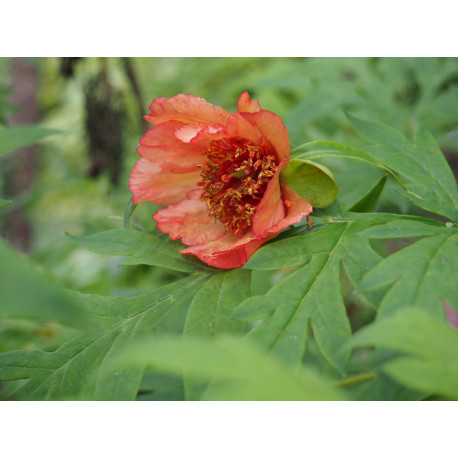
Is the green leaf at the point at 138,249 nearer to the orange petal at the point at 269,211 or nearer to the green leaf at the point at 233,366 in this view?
the orange petal at the point at 269,211

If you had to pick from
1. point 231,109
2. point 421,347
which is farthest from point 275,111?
point 421,347

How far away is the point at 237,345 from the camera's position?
412 mm

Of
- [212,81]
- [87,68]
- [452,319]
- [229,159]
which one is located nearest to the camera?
[229,159]

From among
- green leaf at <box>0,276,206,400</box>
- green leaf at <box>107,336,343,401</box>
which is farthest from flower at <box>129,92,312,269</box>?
green leaf at <box>107,336,343,401</box>

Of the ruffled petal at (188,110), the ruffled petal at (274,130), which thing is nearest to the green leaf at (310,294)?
the ruffled petal at (274,130)

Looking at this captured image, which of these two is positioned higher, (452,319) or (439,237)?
(439,237)

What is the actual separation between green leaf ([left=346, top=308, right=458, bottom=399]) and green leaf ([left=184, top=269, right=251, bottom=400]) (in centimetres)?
28

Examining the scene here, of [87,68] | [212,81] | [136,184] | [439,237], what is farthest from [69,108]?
[439,237]

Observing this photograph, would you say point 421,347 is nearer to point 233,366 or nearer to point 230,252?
point 233,366

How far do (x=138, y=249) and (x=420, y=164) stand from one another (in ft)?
1.77

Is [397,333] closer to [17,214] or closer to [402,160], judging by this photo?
[402,160]

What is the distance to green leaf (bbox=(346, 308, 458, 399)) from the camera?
410 millimetres

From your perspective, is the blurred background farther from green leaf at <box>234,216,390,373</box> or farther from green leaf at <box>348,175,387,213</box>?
green leaf at <box>234,216,390,373</box>
